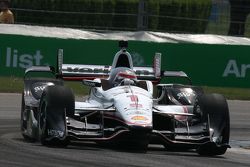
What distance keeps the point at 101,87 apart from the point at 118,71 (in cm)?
36

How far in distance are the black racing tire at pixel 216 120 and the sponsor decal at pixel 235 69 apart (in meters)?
11.4

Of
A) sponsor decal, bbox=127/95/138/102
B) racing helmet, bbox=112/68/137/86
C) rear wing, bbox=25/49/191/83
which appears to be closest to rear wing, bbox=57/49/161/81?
rear wing, bbox=25/49/191/83

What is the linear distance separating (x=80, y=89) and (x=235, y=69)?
396 centimetres

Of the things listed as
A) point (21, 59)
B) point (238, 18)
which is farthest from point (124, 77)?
point (238, 18)

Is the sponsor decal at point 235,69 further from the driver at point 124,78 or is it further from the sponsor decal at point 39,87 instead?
the driver at point 124,78

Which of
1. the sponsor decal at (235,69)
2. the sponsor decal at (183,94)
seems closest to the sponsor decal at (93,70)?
the sponsor decal at (183,94)

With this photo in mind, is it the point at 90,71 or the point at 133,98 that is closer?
the point at 133,98

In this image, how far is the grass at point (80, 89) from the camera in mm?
23297

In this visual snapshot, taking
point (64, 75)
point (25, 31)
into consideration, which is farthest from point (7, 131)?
point (25, 31)

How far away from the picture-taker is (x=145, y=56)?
24.7 metres

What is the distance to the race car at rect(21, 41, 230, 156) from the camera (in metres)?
12.7

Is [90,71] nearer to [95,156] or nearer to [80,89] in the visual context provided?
[95,156]

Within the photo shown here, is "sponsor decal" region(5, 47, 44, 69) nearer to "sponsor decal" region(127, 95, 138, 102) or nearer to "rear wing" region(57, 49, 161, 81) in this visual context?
"rear wing" region(57, 49, 161, 81)

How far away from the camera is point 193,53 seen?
82.2ft
